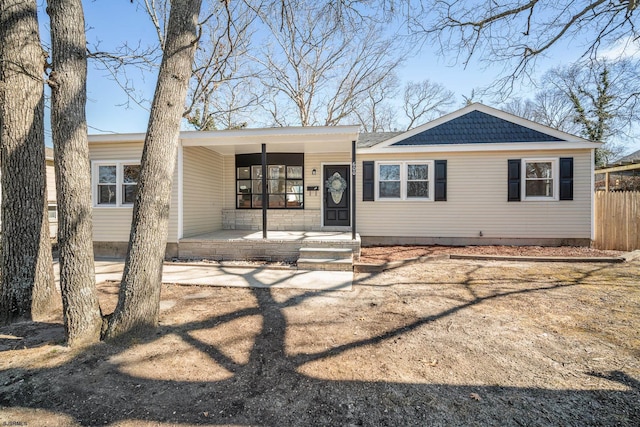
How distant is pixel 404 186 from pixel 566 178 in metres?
4.20

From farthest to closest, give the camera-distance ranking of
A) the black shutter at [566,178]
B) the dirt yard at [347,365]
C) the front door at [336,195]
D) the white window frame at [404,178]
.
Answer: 1. the front door at [336,195]
2. the white window frame at [404,178]
3. the black shutter at [566,178]
4. the dirt yard at [347,365]

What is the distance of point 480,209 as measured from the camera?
339 inches

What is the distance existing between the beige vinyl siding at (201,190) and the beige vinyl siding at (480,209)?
13.9 feet

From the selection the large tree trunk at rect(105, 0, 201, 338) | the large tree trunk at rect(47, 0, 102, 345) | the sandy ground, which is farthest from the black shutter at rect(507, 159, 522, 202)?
the large tree trunk at rect(47, 0, 102, 345)

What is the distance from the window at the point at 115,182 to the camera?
7816mm

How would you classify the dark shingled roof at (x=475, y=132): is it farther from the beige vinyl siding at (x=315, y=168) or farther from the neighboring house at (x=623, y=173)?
the neighboring house at (x=623, y=173)

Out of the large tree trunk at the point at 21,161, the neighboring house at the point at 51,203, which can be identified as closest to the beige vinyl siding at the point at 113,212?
the neighboring house at the point at 51,203

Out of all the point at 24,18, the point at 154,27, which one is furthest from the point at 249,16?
the point at 24,18

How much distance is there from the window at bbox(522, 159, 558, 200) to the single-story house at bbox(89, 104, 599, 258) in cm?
3

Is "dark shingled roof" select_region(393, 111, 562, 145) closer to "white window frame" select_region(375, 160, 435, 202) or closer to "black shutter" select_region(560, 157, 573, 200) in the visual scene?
"white window frame" select_region(375, 160, 435, 202)

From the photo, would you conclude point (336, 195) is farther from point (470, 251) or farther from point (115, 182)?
point (115, 182)

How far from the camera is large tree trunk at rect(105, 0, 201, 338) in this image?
3.08 m

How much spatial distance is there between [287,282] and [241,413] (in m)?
3.34

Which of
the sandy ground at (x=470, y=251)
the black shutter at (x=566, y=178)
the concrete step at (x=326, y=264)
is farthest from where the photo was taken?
the black shutter at (x=566, y=178)
